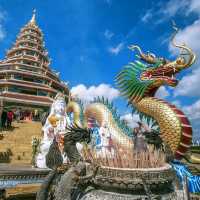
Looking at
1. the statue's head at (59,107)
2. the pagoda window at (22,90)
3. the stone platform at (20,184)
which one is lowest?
the stone platform at (20,184)

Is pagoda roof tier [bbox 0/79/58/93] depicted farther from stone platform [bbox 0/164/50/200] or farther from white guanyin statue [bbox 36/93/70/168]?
stone platform [bbox 0/164/50/200]

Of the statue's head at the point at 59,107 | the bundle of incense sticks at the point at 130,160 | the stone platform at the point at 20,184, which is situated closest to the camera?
the bundle of incense sticks at the point at 130,160

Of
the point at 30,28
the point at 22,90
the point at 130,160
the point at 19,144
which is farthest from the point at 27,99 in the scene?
the point at 130,160

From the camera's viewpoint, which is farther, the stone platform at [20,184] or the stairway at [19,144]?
the stairway at [19,144]

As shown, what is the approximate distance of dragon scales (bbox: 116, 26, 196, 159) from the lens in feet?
20.1

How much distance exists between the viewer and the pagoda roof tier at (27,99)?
28438mm

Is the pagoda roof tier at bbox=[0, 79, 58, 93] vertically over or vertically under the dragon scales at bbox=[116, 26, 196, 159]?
over

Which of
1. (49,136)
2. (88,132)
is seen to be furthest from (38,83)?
(88,132)

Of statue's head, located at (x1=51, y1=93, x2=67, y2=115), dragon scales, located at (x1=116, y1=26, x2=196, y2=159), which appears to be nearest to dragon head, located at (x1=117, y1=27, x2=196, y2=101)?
dragon scales, located at (x1=116, y1=26, x2=196, y2=159)

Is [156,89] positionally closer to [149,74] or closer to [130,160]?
[149,74]

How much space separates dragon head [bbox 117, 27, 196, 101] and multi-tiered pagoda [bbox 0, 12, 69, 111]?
74.9 feet

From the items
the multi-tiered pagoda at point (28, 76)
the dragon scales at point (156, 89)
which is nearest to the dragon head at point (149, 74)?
the dragon scales at point (156, 89)

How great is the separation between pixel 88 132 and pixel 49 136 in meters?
5.48

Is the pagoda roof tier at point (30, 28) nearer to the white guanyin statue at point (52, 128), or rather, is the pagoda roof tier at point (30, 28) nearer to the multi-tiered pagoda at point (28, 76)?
the multi-tiered pagoda at point (28, 76)
